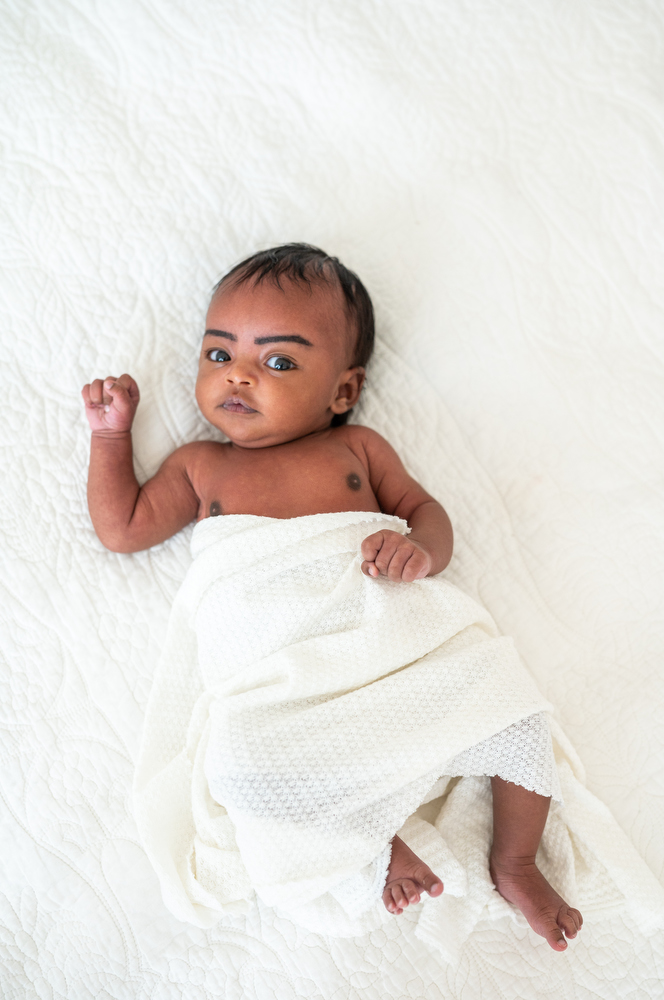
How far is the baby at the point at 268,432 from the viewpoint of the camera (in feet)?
4.24

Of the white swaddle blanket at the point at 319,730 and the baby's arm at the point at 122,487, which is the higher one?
the baby's arm at the point at 122,487

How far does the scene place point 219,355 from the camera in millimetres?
1335

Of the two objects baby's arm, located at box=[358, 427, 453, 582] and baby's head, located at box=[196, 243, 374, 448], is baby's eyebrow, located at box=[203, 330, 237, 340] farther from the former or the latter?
baby's arm, located at box=[358, 427, 453, 582]

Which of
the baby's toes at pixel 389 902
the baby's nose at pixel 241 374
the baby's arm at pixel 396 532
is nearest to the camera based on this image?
the baby's toes at pixel 389 902

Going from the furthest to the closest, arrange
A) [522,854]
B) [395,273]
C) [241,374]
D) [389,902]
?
[395,273]
[241,374]
[522,854]
[389,902]

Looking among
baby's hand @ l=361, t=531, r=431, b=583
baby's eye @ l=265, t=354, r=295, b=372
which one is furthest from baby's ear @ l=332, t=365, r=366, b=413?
baby's hand @ l=361, t=531, r=431, b=583

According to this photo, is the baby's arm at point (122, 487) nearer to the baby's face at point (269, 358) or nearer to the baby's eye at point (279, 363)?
the baby's face at point (269, 358)

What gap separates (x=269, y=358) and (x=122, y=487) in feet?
1.15

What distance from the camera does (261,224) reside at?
148cm

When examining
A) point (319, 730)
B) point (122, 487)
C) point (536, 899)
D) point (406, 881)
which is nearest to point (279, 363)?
point (122, 487)

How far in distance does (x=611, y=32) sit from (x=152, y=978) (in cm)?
191

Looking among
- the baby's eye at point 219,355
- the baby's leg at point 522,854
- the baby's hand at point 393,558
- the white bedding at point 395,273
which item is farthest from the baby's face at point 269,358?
the baby's leg at point 522,854

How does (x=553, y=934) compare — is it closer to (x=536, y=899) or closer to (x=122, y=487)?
(x=536, y=899)

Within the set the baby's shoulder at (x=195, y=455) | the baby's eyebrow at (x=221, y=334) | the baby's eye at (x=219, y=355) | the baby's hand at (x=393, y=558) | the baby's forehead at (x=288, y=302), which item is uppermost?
the baby's forehead at (x=288, y=302)
